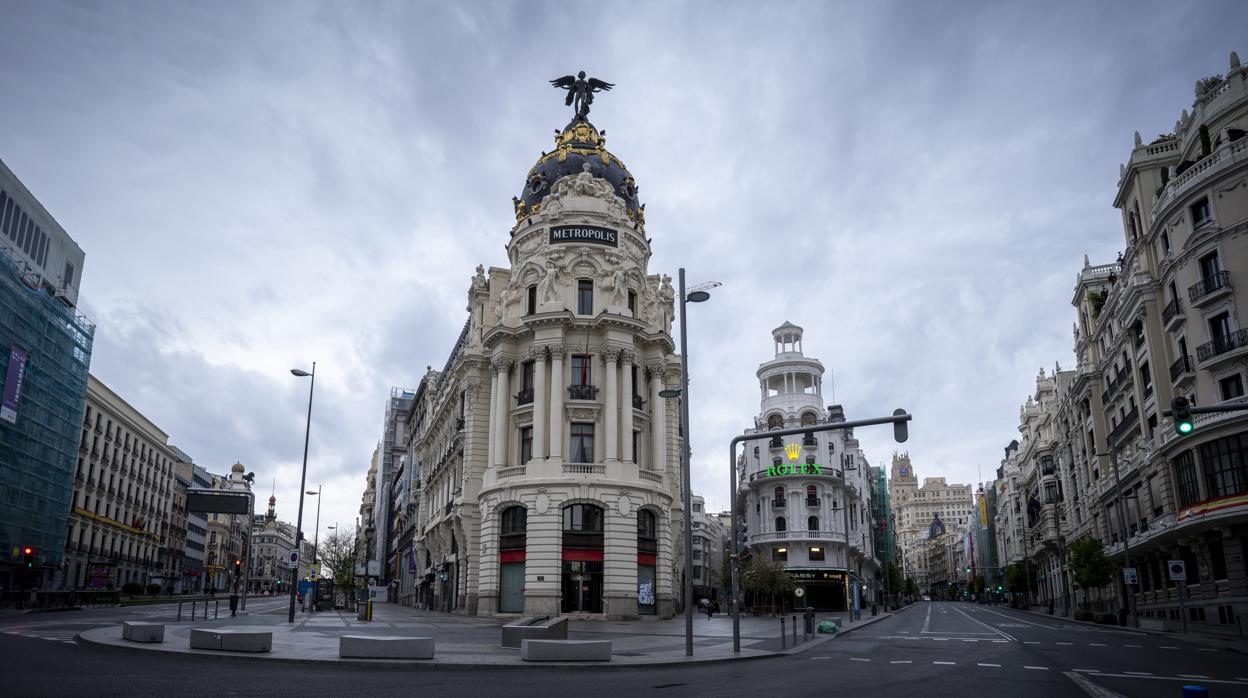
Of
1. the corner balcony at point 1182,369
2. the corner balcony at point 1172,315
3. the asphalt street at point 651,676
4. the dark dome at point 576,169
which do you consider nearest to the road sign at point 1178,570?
the corner balcony at point 1182,369

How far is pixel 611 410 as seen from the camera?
155ft

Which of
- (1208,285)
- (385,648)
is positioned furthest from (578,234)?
(385,648)

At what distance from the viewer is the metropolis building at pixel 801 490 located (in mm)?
86562

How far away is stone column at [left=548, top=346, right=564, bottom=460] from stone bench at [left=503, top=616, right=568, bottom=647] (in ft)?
75.7

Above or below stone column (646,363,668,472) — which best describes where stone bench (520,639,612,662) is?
below

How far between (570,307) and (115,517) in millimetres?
63157

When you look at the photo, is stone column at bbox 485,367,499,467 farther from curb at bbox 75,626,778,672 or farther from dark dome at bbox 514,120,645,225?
curb at bbox 75,626,778,672

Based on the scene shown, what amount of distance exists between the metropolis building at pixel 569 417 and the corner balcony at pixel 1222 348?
26540 millimetres

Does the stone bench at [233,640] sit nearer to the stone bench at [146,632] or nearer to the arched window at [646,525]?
the stone bench at [146,632]

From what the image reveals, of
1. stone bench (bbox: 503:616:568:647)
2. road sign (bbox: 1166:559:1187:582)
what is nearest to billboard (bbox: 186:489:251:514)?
stone bench (bbox: 503:616:568:647)

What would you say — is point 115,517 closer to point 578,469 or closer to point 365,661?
point 578,469

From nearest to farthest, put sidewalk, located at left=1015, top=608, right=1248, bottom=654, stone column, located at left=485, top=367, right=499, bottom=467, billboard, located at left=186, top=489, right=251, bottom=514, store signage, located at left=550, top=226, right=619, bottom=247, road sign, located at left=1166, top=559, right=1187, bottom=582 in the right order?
sidewalk, located at left=1015, top=608, right=1248, bottom=654
road sign, located at left=1166, top=559, right=1187, bottom=582
billboard, located at left=186, top=489, right=251, bottom=514
stone column, located at left=485, top=367, right=499, bottom=467
store signage, located at left=550, top=226, right=619, bottom=247

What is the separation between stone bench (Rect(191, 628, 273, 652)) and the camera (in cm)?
1881

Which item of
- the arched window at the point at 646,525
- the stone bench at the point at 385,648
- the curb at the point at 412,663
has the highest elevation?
the arched window at the point at 646,525
